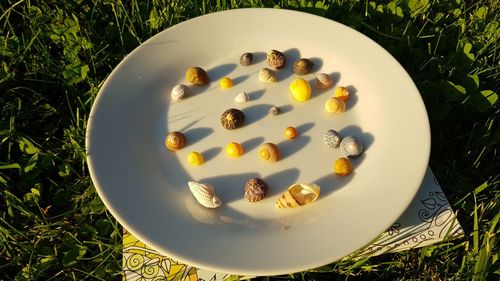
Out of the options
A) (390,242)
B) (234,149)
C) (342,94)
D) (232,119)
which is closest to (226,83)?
(232,119)

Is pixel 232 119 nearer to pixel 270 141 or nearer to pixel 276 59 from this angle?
pixel 270 141

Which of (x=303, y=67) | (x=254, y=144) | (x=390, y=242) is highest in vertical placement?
(x=303, y=67)

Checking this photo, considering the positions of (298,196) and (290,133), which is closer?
(298,196)

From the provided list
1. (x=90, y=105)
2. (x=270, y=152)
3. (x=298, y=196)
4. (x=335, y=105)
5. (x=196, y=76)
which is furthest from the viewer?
(x=90, y=105)

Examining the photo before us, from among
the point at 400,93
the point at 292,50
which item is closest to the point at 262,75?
the point at 292,50

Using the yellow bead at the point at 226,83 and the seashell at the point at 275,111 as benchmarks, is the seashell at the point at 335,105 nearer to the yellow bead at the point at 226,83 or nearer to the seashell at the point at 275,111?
the seashell at the point at 275,111

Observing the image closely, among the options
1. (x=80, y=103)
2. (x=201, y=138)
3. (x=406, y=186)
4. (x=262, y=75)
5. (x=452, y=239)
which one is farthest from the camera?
(x=80, y=103)

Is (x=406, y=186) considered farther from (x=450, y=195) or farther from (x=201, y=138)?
(x=201, y=138)

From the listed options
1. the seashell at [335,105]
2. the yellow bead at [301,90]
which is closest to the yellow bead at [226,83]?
the yellow bead at [301,90]
